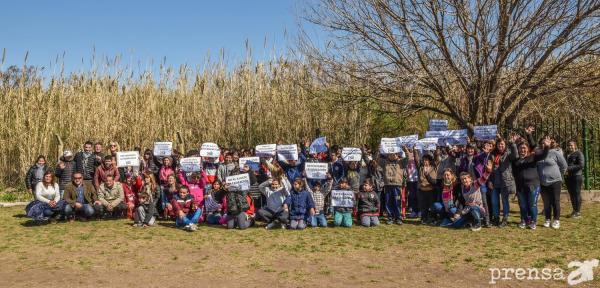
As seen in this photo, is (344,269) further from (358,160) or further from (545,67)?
(545,67)

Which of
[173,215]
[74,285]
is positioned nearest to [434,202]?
[173,215]

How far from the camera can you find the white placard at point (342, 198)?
995 cm

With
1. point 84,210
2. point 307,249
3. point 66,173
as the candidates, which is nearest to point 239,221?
point 307,249

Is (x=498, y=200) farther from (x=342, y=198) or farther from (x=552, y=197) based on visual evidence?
(x=342, y=198)

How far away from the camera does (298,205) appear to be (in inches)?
388

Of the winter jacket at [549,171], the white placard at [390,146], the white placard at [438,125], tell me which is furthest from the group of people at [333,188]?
the white placard at [438,125]

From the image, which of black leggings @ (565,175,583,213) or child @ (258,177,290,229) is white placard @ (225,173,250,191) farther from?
black leggings @ (565,175,583,213)

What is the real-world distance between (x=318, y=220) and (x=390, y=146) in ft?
6.13

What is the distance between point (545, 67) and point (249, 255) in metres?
7.44

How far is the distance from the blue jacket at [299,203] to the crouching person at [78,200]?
3747 millimetres

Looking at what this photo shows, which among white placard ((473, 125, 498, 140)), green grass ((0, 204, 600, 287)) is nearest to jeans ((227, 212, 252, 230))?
green grass ((0, 204, 600, 287))

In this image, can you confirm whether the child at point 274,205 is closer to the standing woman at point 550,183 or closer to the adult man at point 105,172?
the adult man at point 105,172

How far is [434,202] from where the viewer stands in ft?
33.4

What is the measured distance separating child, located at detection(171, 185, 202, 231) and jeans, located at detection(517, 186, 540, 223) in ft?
17.7
